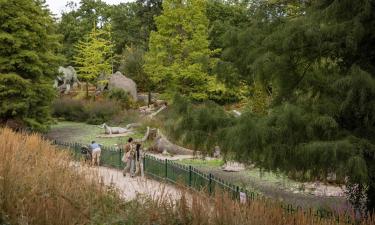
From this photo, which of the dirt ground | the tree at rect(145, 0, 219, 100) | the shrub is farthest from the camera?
the shrub

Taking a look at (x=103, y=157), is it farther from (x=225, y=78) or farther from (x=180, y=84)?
(x=180, y=84)

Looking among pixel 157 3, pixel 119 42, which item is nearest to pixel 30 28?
pixel 157 3

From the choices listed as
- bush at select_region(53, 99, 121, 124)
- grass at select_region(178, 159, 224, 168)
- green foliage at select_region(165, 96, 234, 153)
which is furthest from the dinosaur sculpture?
green foliage at select_region(165, 96, 234, 153)

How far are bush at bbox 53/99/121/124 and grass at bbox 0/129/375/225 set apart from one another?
1035 inches

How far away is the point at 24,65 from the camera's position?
25.1 meters

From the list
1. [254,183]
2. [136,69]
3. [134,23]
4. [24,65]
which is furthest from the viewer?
[134,23]

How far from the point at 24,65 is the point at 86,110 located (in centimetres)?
862

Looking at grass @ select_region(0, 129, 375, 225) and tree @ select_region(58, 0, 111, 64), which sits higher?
tree @ select_region(58, 0, 111, 64)

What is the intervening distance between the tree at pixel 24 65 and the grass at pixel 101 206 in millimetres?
18768

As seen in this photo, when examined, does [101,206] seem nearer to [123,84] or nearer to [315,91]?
[315,91]

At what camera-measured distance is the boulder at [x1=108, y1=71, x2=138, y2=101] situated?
38.6m

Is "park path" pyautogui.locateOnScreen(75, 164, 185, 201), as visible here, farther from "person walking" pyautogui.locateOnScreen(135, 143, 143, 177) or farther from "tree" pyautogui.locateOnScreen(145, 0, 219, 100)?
"tree" pyautogui.locateOnScreen(145, 0, 219, 100)

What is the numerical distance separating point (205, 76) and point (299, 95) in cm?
2140

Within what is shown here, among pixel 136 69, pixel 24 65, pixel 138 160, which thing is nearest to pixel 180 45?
pixel 24 65
